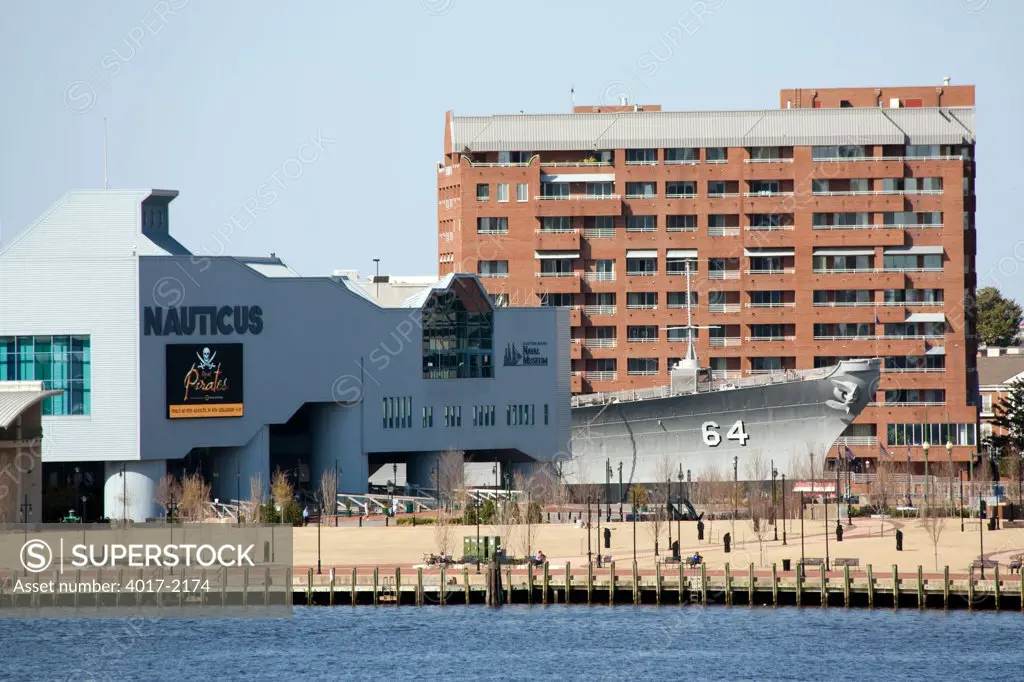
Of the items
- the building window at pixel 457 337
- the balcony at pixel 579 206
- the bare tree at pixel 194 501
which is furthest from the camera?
the balcony at pixel 579 206

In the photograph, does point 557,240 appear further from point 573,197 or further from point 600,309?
point 600,309

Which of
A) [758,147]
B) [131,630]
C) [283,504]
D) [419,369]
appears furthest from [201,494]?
[758,147]

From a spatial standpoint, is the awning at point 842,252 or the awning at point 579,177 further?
the awning at point 842,252

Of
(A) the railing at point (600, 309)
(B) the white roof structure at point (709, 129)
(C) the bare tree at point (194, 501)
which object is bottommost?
(C) the bare tree at point (194, 501)

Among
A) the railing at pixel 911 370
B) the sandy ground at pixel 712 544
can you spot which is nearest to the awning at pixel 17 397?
the sandy ground at pixel 712 544

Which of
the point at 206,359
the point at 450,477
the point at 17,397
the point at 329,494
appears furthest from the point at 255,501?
the point at 450,477

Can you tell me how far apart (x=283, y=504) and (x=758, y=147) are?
6175cm

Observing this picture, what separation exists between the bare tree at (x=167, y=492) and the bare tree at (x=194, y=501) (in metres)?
0.48

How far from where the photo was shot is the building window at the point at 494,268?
192 m

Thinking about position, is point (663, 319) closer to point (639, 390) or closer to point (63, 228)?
point (639, 390)

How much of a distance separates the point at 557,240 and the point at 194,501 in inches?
2051

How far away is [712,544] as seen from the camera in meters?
133

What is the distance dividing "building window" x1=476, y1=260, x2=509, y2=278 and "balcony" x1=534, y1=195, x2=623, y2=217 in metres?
4.99

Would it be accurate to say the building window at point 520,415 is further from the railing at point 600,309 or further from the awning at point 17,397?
the awning at point 17,397
